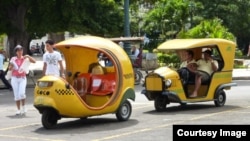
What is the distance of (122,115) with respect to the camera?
12.3 m

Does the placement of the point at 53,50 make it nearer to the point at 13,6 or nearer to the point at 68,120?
the point at 68,120

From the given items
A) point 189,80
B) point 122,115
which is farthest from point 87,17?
point 122,115

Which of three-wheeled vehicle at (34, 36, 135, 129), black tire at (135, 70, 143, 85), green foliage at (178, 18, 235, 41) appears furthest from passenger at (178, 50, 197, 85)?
green foliage at (178, 18, 235, 41)

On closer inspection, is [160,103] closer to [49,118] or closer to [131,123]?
[131,123]

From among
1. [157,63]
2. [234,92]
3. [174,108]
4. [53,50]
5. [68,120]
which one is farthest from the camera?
[157,63]

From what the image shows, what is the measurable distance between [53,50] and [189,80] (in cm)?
345

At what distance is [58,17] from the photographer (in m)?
27.7

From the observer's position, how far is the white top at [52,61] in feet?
44.5

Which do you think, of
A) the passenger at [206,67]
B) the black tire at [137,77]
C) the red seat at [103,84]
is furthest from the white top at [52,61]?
the black tire at [137,77]

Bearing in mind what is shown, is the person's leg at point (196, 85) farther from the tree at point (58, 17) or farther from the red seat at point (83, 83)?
the tree at point (58, 17)

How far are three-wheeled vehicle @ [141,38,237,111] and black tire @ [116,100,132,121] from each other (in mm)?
1656

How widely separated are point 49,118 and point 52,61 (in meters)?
2.29

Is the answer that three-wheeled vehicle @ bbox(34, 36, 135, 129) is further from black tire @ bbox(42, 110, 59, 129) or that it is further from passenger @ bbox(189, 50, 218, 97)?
passenger @ bbox(189, 50, 218, 97)

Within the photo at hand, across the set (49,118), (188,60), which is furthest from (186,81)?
(49,118)
